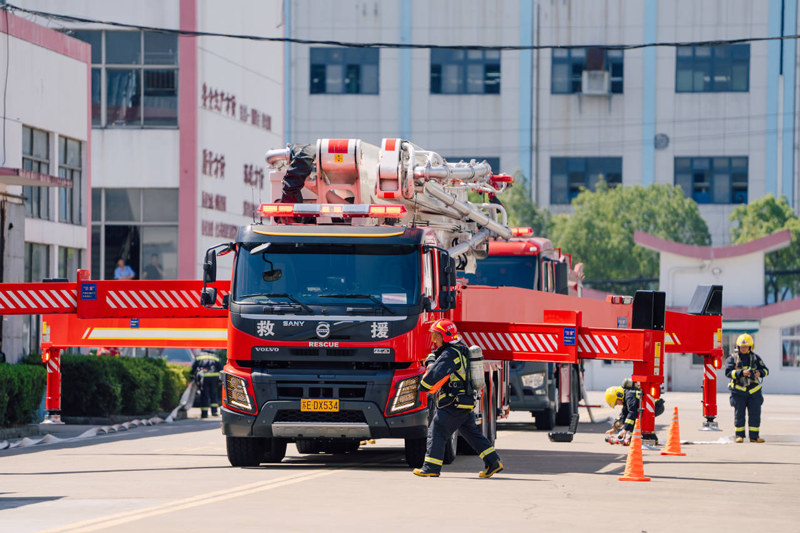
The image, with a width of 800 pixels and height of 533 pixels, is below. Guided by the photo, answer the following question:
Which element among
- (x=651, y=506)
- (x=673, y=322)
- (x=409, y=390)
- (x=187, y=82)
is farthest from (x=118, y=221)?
(x=651, y=506)

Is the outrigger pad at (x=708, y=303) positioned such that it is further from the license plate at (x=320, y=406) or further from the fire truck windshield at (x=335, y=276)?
the license plate at (x=320, y=406)

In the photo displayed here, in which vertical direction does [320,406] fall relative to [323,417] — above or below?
above

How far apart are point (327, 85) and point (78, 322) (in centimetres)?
5091

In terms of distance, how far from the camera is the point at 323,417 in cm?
1592

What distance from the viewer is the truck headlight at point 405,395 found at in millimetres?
15867

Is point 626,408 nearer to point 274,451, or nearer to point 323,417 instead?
point 274,451

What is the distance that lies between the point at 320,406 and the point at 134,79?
26746 millimetres

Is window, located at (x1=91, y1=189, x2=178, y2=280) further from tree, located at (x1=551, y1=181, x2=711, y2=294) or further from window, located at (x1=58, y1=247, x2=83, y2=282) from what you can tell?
tree, located at (x1=551, y1=181, x2=711, y2=294)

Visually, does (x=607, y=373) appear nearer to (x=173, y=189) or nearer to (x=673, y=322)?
(x=173, y=189)

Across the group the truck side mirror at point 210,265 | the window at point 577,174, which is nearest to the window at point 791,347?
the window at point 577,174

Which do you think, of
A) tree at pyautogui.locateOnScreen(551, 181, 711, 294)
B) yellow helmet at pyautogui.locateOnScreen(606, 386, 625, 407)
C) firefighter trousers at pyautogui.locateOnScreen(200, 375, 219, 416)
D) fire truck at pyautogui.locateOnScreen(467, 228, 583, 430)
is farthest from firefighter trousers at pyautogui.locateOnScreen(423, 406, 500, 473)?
tree at pyautogui.locateOnScreen(551, 181, 711, 294)

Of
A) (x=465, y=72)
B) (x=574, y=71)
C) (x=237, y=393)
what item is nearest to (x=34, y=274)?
(x=237, y=393)

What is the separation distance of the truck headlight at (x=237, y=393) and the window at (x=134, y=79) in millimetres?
25617

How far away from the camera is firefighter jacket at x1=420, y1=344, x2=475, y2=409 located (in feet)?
50.4
